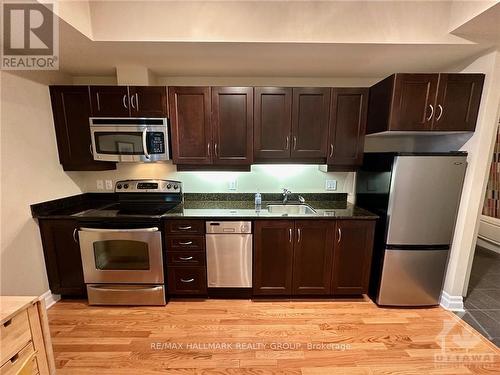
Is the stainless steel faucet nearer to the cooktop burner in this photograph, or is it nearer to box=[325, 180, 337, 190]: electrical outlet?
box=[325, 180, 337, 190]: electrical outlet

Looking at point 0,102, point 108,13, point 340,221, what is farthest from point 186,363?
point 108,13

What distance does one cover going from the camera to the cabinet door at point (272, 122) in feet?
7.09

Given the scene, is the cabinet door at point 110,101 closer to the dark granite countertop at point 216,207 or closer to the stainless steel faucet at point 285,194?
the dark granite countertop at point 216,207

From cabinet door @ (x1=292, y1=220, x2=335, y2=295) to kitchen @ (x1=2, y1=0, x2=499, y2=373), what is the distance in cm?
1

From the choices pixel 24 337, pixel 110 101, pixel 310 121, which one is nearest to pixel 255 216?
pixel 310 121

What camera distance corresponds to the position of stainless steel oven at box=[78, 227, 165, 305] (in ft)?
6.72

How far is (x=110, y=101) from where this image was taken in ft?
7.07

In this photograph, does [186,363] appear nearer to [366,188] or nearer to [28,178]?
[28,178]

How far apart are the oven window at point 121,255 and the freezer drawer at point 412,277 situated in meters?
2.34
